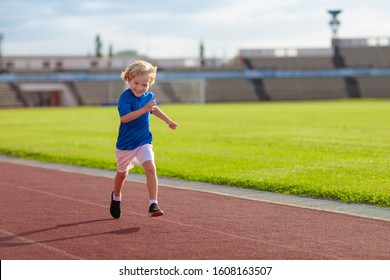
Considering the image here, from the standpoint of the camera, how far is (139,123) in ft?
31.4

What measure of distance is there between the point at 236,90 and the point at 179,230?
77117 mm

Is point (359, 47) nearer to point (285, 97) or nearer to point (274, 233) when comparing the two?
point (285, 97)

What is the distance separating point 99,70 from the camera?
285ft

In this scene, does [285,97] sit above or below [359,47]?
below

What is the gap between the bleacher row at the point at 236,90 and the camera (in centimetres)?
7888

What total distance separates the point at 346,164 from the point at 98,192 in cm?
584

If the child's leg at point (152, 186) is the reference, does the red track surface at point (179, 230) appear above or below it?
below

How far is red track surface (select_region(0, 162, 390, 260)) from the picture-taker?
757 cm

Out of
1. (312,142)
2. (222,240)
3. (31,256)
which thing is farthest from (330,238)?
(312,142)

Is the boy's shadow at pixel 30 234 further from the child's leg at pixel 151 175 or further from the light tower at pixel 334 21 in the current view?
the light tower at pixel 334 21

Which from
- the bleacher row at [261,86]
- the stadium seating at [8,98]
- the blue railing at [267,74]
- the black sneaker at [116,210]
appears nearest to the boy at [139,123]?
the black sneaker at [116,210]

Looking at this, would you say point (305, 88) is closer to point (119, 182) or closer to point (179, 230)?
point (119, 182)

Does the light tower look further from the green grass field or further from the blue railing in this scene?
the green grass field

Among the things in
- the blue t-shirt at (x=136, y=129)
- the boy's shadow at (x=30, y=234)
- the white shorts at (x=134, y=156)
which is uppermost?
the blue t-shirt at (x=136, y=129)
